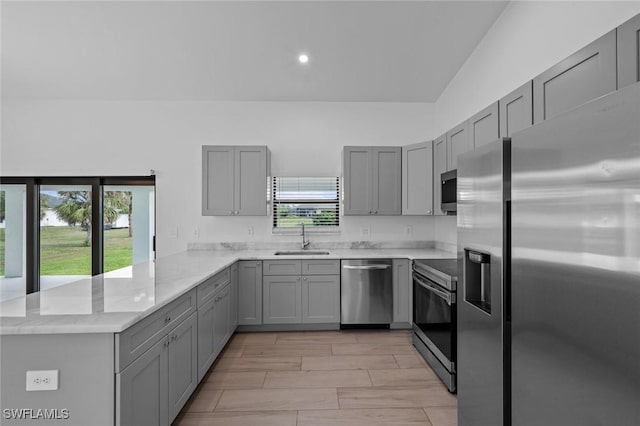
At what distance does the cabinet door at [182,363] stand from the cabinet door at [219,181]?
191cm

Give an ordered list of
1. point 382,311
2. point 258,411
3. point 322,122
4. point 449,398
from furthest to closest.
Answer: point 322,122 < point 382,311 < point 449,398 < point 258,411

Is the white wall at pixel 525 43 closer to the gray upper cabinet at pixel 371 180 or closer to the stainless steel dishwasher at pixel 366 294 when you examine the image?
the gray upper cabinet at pixel 371 180

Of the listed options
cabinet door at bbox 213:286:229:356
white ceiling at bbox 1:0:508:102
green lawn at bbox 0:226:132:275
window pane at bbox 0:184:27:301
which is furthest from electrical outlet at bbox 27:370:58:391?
window pane at bbox 0:184:27:301

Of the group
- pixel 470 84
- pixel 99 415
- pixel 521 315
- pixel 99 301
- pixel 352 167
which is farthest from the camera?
pixel 352 167

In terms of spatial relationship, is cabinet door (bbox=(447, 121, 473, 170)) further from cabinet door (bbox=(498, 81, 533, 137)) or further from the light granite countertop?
the light granite countertop

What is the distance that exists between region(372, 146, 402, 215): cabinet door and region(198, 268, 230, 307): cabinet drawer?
195 centimetres

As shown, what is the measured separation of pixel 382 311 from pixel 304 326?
923 millimetres

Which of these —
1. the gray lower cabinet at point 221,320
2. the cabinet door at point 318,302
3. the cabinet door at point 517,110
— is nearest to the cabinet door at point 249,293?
the gray lower cabinet at point 221,320

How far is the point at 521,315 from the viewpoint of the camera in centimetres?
122

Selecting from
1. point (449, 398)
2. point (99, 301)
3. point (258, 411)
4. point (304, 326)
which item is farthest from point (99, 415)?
point (304, 326)

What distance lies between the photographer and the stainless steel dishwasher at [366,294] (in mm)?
3723

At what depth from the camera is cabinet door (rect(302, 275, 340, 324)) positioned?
375 cm

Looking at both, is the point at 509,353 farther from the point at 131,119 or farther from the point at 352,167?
the point at 131,119

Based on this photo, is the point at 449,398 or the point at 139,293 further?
the point at 449,398
